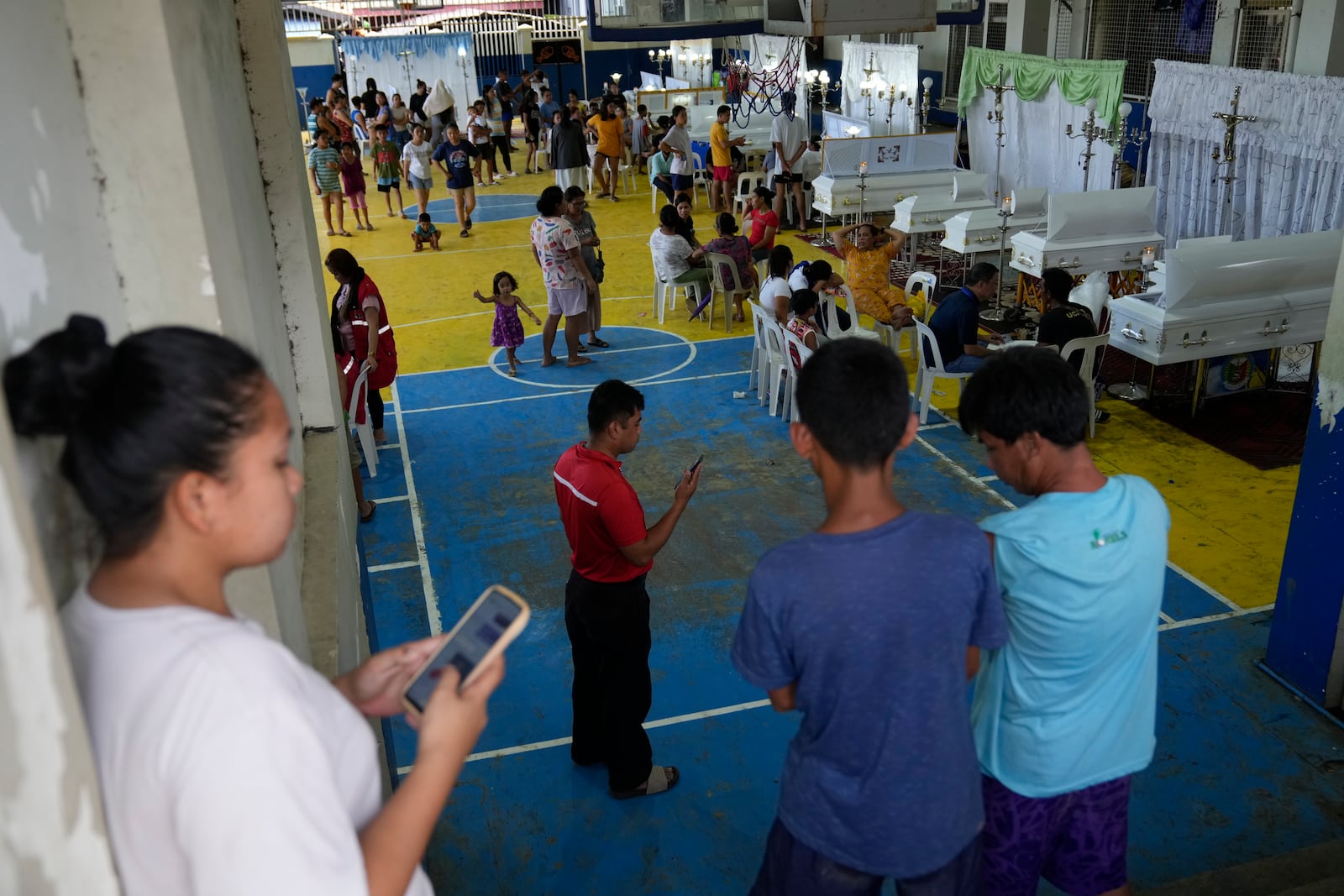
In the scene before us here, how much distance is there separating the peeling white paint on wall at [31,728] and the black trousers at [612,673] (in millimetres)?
2841

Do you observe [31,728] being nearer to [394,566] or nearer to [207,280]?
[207,280]

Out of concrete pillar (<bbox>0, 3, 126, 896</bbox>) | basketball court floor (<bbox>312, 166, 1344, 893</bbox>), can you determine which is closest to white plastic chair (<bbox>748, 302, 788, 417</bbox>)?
basketball court floor (<bbox>312, 166, 1344, 893</bbox>)

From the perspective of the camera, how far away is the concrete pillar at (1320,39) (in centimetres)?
1014

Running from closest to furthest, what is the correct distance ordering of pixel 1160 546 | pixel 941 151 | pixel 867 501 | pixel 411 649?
1. pixel 411 649
2. pixel 867 501
3. pixel 1160 546
4. pixel 941 151

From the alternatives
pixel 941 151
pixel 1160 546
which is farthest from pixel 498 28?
pixel 1160 546

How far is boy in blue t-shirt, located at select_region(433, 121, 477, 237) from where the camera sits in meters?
14.4

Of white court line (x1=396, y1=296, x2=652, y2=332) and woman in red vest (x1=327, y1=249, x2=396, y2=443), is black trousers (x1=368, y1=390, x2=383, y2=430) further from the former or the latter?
white court line (x1=396, y1=296, x2=652, y2=332)

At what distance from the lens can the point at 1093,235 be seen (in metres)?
9.42

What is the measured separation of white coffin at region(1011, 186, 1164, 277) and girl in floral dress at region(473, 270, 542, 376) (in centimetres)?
442

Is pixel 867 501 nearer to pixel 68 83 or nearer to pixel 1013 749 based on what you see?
pixel 1013 749

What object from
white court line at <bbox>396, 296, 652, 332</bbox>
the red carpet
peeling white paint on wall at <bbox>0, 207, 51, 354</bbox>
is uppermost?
peeling white paint on wall at <bbox>0, 207, 51, 354</bbox>

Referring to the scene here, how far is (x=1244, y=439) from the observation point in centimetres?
754

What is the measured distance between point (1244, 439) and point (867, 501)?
264 inches

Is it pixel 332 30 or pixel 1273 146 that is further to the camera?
pixel 332 30
